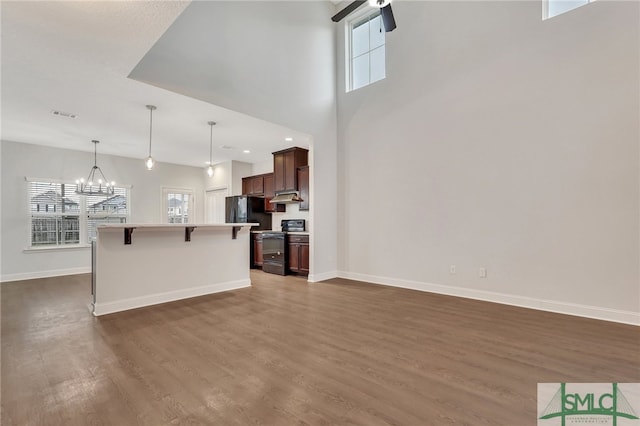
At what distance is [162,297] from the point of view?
4.20 m

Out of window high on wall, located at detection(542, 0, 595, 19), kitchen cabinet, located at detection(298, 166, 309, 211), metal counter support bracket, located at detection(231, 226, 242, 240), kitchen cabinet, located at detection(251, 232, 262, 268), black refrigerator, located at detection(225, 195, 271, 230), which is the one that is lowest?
kitchen cabinet, located at detection(251, 232, 262, 268)

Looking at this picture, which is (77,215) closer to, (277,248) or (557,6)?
(277,248)

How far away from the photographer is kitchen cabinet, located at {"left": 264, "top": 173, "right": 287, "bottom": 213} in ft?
23.9

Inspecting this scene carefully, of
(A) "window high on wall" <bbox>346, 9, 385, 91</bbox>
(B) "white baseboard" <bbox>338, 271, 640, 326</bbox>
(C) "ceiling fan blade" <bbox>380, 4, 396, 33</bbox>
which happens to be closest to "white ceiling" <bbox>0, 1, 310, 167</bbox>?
(A) "window high on wall" <bbox>346, 9, 385, 91</bbox>

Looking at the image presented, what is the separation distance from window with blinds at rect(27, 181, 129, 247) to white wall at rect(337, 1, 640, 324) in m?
5.82

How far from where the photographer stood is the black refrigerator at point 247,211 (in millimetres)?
7379

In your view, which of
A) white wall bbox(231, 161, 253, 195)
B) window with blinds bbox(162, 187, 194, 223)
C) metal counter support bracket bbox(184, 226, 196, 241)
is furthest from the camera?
window with blinds bbox(162, 187, 194, 223)

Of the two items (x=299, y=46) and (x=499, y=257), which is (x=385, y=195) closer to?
(x=499, y=257)

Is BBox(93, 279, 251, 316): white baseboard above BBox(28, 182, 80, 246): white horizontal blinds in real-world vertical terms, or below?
below

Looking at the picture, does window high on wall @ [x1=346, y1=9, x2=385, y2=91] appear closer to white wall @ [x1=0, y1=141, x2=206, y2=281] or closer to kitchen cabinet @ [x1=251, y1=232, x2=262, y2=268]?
kitchen cabinet @ [x1=251, y1=232, x2=262, y2=268]

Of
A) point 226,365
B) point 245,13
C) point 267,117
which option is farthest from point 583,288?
point 245,13

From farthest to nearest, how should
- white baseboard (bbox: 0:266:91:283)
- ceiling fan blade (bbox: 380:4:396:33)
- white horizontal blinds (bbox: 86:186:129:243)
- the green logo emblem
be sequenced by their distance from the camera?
white horizontal blinds (bbox: 86:186:129:243)
white baseboard (bbox: 0:266:91:283)
ceiling fan blade (bbox: 380:4:396:33)
the green logo emblem

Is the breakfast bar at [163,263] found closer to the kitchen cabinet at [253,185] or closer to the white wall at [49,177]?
the kitchen cabinet at [253,185]

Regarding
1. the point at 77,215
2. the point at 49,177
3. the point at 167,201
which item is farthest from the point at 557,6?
the point at 77,215
